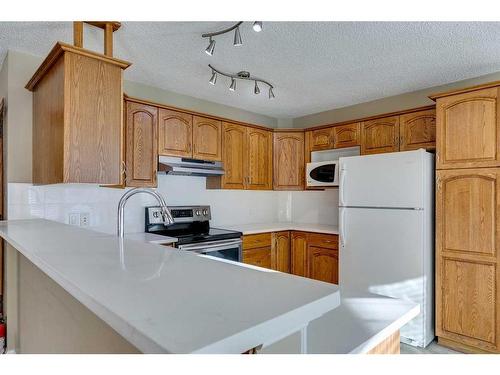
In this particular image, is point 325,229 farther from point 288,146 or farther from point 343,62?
point 343,62

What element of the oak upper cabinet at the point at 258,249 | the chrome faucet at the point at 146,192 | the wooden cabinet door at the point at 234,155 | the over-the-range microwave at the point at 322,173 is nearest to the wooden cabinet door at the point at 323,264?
the oak upper cabinet at the point at 258,249

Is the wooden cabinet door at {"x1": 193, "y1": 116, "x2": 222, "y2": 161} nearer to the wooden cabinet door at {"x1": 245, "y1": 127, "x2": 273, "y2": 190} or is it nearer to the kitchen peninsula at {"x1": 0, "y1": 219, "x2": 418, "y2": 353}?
the wooden cabinet door at {"x1": 245, "y1": 127, "x2": 273, "y2": 190}

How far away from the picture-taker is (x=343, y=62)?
272 centimetres

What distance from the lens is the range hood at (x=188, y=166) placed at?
3189 mm

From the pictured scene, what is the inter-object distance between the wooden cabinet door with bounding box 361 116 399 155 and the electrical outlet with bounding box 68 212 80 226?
3032mm

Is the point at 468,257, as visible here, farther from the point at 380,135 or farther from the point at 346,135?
the point at 346,135

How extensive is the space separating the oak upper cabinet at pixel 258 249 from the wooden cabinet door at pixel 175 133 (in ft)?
3.83

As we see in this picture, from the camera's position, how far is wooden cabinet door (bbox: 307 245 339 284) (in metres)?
3.58

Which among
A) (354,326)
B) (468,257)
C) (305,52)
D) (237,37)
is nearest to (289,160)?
(305,52)

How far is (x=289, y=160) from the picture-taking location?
430 cm

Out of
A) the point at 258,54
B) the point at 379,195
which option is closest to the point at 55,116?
the point at 258,54

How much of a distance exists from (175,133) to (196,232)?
3.54ft

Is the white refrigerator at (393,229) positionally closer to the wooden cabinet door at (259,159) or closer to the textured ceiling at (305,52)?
the textured ceiling at (305,52)
